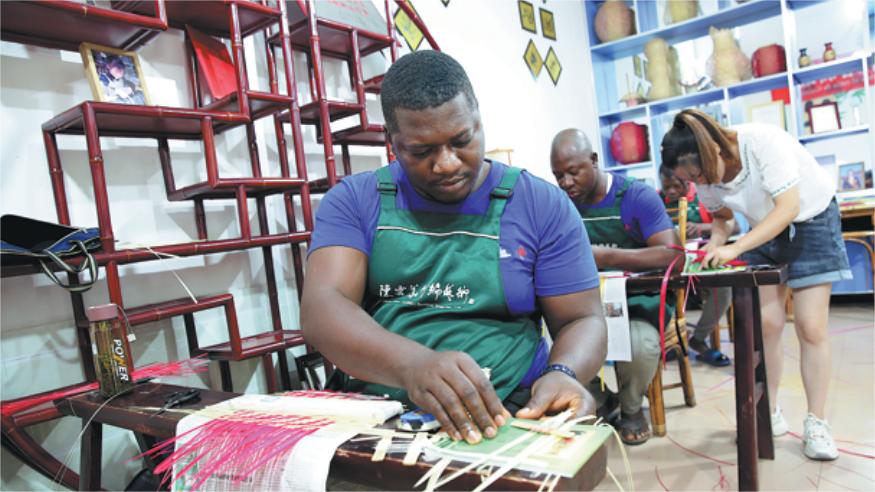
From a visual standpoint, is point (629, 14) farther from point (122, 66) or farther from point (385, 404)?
point (385, 404)

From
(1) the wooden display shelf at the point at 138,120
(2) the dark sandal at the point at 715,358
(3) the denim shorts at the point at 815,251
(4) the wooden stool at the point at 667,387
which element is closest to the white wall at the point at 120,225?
(1) the wooden display shelf at the point at 138,120

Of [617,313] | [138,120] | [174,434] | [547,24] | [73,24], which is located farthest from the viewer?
[547,24]

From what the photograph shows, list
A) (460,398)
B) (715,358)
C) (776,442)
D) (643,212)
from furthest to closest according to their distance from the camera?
(715,358) → (643,212) → (776,442) → (460,398)

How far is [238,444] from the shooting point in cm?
85

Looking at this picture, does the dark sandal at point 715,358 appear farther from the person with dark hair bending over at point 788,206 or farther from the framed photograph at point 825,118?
the framed photograph at point 825,118

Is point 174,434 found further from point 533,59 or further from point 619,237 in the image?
point 533,59

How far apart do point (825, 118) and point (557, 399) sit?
4701mm

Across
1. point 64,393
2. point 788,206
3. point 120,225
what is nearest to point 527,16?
point 788,206

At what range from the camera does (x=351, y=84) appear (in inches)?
115

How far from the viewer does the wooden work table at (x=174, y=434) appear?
666mm

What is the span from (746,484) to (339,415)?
160 centimetres

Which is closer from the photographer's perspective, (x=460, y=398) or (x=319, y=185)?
(x=460, y=398)

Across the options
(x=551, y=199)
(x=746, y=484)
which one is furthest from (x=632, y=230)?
(x=551, y=199)

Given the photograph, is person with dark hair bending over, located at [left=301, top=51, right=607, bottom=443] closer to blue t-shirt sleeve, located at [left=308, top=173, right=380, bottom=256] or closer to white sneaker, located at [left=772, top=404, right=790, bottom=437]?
blue t-shirt sleeve, located at [left=308, top=173, right=380, bottom=256]
